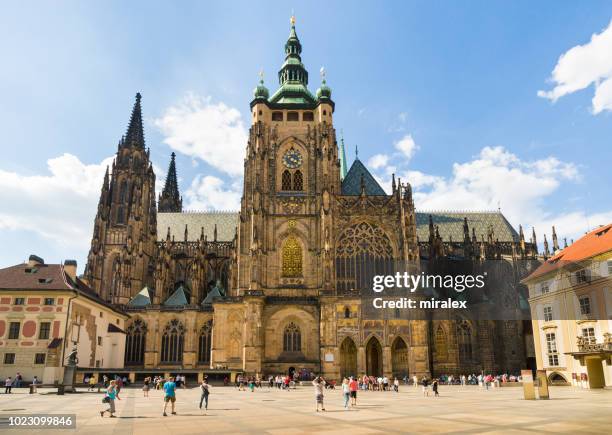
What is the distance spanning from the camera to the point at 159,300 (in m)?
61.6

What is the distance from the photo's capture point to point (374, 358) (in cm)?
5478

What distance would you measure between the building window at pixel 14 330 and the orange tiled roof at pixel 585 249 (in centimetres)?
4504

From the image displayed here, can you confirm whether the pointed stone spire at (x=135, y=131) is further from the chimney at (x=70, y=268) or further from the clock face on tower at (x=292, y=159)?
the chimney at (x=70, y=268)

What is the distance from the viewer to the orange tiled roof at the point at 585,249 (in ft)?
126

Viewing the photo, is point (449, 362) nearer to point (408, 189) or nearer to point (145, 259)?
point (408, 189)

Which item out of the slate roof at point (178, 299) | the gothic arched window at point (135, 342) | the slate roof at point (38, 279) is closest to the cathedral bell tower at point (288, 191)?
the slate roof at point (178, 299)

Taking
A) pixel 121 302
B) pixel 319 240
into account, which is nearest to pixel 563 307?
pixel 319 240

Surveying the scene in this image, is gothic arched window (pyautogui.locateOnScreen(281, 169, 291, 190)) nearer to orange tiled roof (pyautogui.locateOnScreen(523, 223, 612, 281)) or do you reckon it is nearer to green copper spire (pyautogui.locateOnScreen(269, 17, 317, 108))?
green copper spire (pyautogui.locateOnScreen(269, 17, 317, 108))

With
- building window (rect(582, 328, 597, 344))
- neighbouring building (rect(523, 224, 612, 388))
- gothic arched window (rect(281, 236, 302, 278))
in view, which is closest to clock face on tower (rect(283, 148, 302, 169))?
gothic arched window (rect(281, 236, 302, 278))

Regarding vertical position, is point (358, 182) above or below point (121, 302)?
above

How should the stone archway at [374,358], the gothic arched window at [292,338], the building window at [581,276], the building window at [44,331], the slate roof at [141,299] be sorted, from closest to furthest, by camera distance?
1. the building window at [581,276]
2. the building window at [44,331]
3. the gothic arched window at [292,338]
4. the stone archway at [374,358]
5. the slate roof at [141,299]

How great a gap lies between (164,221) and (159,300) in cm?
2168

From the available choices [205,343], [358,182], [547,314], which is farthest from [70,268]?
[547,314]

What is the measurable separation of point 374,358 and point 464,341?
12.4m
